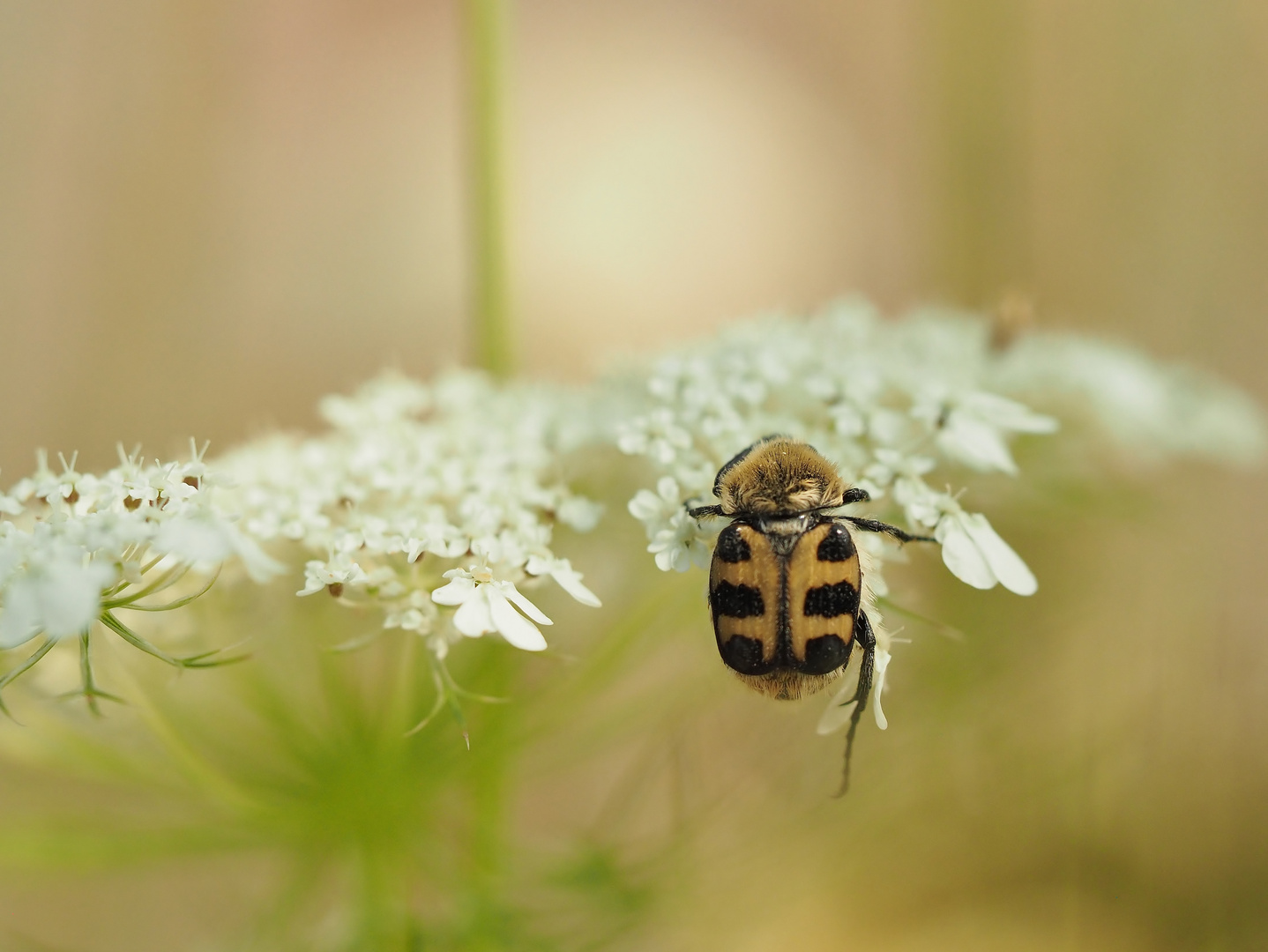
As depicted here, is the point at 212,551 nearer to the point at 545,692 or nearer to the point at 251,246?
the point at 545,692

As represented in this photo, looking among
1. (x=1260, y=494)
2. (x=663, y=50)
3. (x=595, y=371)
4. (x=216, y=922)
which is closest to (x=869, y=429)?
(x=595, y=371)

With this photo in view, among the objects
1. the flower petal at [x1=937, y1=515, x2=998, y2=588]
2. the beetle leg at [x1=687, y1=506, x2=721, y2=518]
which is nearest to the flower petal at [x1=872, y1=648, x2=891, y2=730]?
the flower petal at [x1=937, y1=515, x2=998, y2=588]

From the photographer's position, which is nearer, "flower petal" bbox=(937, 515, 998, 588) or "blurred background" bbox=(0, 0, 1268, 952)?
"flower petal" bbox=(937, 515, 998, 588)

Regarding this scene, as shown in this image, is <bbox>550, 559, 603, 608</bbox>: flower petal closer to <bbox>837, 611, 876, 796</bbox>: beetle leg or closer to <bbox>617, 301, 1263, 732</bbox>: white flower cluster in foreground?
<bbox>617, 301, 1263, 732</bbox>: white flower cluster in foreground

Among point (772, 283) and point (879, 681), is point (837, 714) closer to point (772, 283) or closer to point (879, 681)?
point (879, 681)

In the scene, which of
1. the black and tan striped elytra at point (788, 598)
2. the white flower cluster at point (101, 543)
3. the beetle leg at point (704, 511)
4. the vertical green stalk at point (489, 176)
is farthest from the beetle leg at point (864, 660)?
the vertical green stalk at point (489, 176)

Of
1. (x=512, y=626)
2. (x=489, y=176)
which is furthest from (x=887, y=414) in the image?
(x=489, y=176)
